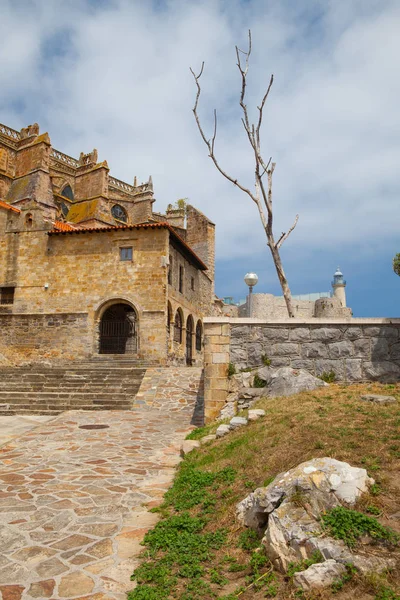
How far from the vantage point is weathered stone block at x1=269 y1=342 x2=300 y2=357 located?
843 centimetres

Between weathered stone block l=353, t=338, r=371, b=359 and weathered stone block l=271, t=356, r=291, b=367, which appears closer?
weathered stone block l=353, t=338, r=371, b=359

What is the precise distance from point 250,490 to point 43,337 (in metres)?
20.3

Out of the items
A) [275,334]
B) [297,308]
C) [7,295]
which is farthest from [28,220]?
[297,308]

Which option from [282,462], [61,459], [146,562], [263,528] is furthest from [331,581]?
[61,459]

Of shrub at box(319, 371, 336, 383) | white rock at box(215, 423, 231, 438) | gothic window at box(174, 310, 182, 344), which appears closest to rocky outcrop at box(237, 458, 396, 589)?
white rock at box(215, 423, 231, 438)

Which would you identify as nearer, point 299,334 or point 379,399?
point 379,399

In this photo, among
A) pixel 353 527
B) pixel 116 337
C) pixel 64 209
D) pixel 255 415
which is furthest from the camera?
pixel 64 209

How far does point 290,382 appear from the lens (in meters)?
7.73

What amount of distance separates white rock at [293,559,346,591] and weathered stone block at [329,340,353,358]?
586 cm

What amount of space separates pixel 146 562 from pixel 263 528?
3.07 ft

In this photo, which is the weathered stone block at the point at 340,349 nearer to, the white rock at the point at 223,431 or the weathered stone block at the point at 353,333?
the weathered stone block at the point at 353,333

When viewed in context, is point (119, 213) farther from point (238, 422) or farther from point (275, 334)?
point (238, 422)

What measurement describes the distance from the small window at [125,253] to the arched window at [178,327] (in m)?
4.40

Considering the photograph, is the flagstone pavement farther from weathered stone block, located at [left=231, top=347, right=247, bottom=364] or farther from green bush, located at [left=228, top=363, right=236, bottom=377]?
weathered stone block, located at [left=231, top=347, right=247, bottom=364]
